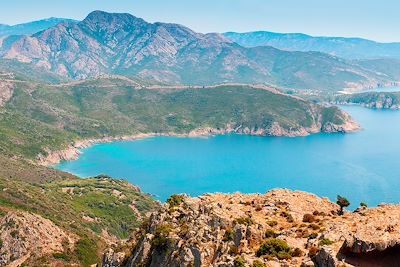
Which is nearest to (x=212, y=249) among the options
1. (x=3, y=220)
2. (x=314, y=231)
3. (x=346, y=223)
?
(x=314, y=231)

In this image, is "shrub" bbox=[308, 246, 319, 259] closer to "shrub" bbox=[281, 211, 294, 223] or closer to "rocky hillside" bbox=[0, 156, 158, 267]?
"shrub" bbox=[281, 211, 294, 223]

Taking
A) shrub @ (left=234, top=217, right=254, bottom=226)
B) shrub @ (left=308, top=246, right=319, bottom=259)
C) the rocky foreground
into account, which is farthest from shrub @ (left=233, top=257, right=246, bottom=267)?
shrub @ (left=234, top=217, right=254, bottom=226)

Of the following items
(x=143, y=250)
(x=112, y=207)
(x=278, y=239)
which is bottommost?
(x=112, y=207)

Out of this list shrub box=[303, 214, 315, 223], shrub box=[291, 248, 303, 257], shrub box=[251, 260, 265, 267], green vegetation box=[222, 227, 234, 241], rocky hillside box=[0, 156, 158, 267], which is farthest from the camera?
rocky hillside box=[0, 156, 158, 267]

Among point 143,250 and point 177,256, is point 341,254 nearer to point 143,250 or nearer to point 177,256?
point 177,256

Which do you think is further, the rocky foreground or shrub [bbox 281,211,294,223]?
shrub [bbox 281,211,294,223]
